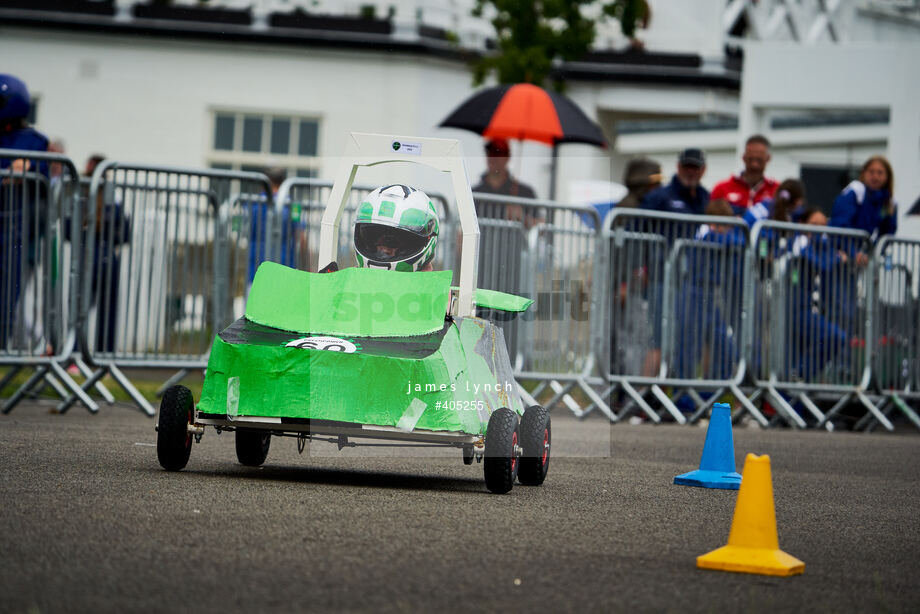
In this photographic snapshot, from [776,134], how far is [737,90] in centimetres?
426

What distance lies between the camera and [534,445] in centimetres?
705

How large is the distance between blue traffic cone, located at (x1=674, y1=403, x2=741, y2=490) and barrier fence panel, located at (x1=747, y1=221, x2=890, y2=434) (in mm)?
5382

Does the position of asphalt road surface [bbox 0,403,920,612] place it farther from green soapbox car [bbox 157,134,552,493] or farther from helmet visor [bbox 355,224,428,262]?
helmet visor [bbox 355,224,428,262]

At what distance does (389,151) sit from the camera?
25.3 feet

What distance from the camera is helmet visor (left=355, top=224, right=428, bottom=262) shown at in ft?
24.4

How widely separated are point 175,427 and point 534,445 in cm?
165

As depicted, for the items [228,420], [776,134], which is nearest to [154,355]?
[228,420]

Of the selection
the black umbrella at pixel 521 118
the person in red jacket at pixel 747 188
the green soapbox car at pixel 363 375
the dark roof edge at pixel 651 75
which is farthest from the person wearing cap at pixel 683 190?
the dark roof edge at pixel 651 75

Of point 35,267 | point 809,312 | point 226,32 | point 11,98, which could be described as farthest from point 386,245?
point 226,32

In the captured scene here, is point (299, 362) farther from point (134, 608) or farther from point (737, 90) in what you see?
point (737, 90)

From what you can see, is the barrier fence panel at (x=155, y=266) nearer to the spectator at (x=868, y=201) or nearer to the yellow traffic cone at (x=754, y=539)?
the spectator at (x=868, y=201)

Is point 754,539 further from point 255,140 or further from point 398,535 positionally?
point 255,140

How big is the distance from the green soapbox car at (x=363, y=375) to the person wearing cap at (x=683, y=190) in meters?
6.50

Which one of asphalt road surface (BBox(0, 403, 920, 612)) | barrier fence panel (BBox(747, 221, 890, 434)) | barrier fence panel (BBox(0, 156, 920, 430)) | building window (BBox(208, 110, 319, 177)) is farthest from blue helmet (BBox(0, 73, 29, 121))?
building window (BBox(208, 110, 319, 177))
